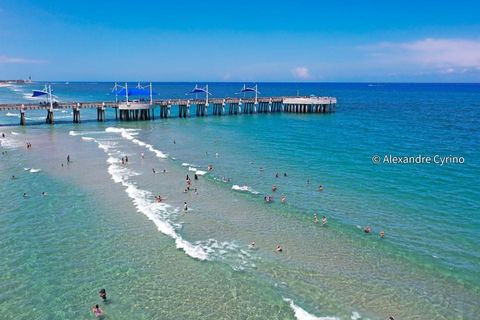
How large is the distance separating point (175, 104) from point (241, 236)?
55961 mm

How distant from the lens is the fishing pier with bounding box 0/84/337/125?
6681 centimetres

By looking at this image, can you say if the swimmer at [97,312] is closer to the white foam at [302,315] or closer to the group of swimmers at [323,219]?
the white foam at [302,315]

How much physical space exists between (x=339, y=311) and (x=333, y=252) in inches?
197

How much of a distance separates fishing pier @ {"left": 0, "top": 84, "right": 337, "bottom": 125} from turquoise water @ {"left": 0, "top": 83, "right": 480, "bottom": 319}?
24791 millimetres

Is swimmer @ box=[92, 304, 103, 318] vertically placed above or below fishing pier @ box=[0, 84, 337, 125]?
below

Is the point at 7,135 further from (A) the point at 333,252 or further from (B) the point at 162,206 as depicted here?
(A) the point at 333,252

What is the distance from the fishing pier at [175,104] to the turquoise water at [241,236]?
24.8 metres

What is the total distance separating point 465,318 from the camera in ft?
49.4

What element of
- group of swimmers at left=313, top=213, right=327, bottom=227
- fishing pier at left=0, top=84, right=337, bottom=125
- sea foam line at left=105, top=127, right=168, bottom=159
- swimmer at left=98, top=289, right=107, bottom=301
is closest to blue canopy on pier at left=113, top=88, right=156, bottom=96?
fishing pier at left=0, top=84, right=337, bottom=125

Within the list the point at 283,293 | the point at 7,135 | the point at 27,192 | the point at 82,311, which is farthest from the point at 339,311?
the point at 7,135

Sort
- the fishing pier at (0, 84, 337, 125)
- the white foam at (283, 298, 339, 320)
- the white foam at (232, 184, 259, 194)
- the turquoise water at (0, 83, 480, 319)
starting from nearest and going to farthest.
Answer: the white foam at (283, 298, 339, 320) → the turquoise water at (0, 83, 480, 319) → the white foam at (232, 184, 259, 194) → the fishing pier at (0, 84, 337, 125)

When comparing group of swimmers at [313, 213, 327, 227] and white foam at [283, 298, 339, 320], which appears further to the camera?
group of swimmers at [313, 213, 327, 227]

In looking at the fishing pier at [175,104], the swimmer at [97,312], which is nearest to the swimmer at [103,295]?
the swimmer at [97,312]

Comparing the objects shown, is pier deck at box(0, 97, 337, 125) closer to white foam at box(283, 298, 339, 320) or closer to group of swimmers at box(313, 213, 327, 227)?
group of swimmers at box(313, 213, 327, 227)
